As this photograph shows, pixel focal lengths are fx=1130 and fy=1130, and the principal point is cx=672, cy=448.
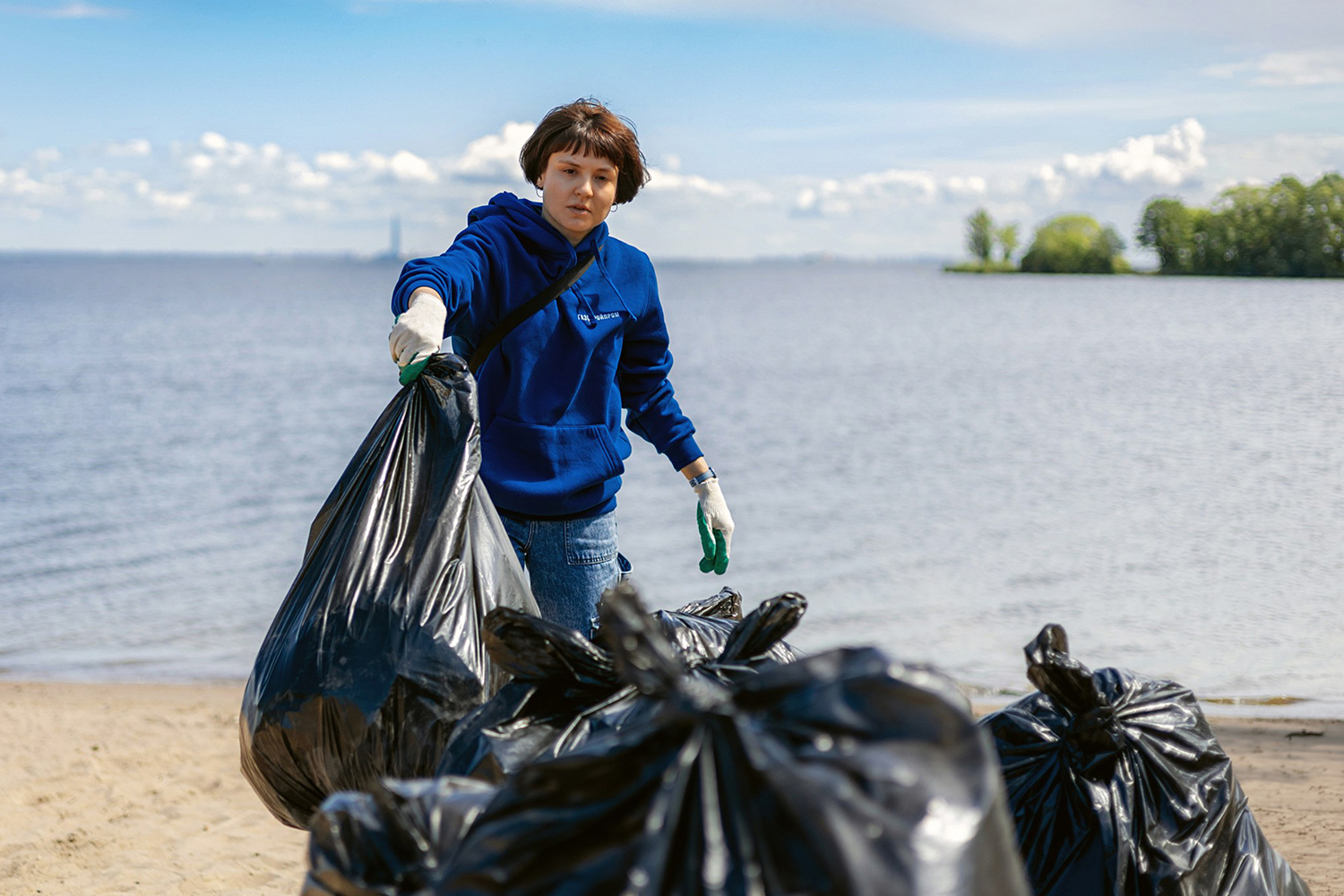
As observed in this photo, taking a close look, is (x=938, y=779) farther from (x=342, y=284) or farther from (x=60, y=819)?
(x=342, y=284)

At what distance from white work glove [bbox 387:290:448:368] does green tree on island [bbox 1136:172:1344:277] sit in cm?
6857

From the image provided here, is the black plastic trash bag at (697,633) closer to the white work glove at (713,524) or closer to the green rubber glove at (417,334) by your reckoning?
the green rubber glove at (417,334)

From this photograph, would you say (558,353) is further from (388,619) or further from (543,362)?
(388,619)

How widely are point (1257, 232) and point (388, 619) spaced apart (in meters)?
72.7

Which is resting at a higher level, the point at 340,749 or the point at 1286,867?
the point at 340,749

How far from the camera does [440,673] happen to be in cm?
180

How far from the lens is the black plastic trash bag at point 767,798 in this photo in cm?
89

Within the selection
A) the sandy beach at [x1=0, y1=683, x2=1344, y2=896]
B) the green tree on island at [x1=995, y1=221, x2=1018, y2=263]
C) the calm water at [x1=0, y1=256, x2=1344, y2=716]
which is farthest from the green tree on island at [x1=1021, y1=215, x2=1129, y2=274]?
the sandy beach at [x1=0, y1=683, x2=1344, y2=896]

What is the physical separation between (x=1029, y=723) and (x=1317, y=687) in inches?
167

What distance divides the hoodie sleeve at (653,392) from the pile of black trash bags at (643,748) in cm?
49

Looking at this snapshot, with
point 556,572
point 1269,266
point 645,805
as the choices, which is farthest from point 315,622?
point 1269,266

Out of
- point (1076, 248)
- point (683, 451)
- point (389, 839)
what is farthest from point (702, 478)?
point (1076, 248)

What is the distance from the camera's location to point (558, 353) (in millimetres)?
2479

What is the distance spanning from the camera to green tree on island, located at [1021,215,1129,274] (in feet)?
284
